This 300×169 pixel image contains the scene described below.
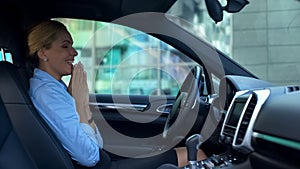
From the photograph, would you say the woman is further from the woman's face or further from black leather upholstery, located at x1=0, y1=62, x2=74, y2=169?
black leather upholstery, located at x1=0, y1=62, x2=74, y2=169

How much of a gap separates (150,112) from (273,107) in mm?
1656

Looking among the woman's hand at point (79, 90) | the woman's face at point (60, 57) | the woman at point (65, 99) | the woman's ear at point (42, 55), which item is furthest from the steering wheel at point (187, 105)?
the woman's ear at point (42, 55)

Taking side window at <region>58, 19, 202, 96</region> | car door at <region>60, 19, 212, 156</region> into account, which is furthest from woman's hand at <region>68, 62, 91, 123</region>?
side window at <region>58, 19, 202, 96</region>

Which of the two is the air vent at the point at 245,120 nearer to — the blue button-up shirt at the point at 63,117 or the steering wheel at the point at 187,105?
the steering wheel at the point at 187,105

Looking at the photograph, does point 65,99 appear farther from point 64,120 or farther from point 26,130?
point 26,130

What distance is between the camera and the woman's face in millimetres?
2086

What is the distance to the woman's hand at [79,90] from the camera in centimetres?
216

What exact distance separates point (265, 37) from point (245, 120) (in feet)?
2.11

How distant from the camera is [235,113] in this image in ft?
6.15

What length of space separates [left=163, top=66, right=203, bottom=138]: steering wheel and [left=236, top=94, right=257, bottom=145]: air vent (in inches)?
20.3

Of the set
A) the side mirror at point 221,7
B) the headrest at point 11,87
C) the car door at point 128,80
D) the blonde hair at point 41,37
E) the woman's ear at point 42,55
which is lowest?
the car door at point 128,80

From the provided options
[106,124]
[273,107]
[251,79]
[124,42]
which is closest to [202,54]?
[251,79]

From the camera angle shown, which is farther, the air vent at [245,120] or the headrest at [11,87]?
the headrest at [11,87]

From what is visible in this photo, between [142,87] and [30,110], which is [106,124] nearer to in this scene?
[142,87]
